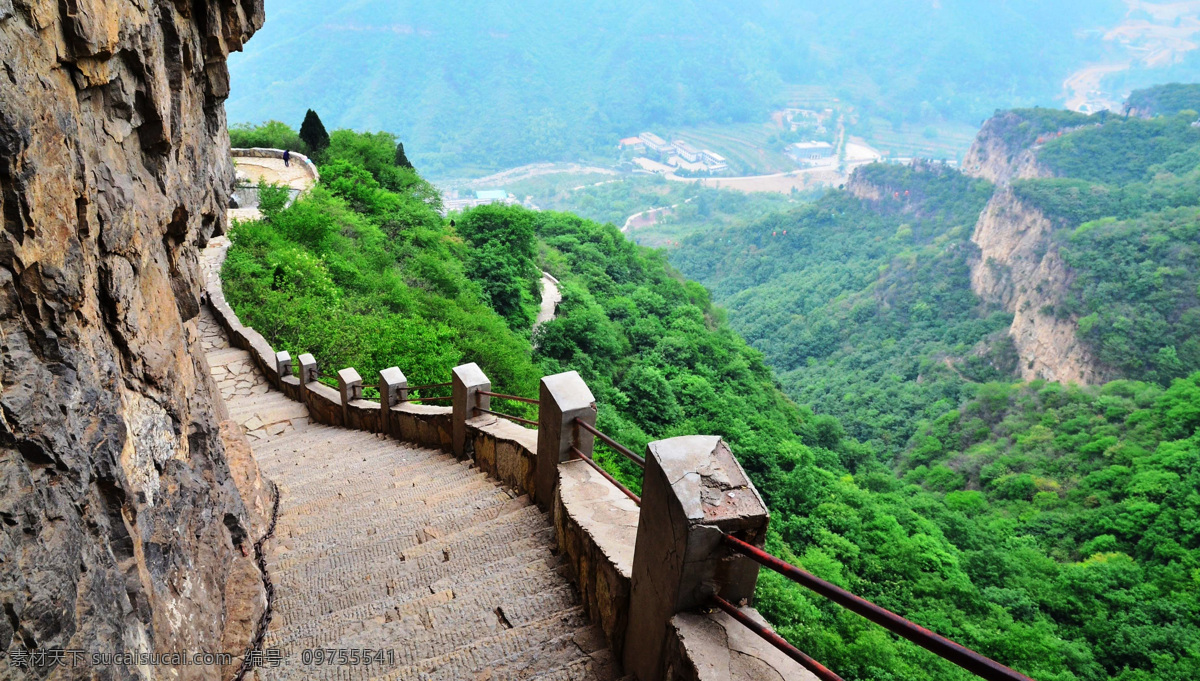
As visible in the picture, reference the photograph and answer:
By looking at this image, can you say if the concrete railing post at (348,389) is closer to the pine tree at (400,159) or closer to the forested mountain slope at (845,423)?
the forested mountain slope at (845,423)

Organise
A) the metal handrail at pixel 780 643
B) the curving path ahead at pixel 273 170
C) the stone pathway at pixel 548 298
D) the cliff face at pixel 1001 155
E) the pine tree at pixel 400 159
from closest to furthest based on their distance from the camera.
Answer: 1. the metal handrail at pixel 780 643
2. the curving path ahead at pixel 273 170
3. the stone pathway at pixel 548 298
4. the pine tree at pixel 400 159
5. the cliff face at pixel 1001 155

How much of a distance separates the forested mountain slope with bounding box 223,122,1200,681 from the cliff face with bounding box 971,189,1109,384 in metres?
2.44

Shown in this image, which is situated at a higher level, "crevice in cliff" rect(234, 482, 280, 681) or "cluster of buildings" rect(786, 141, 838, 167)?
"cluster of buildings" rect(786, 141, 838, 167)

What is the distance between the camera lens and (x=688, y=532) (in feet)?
9.28

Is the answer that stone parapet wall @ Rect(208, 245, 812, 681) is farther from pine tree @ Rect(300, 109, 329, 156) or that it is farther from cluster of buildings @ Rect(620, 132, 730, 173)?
cluster of buildings @ Rect(620, 132, 730, 173)

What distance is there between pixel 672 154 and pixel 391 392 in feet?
577

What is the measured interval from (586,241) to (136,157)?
146 feet

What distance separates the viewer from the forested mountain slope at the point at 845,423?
51.8 ft

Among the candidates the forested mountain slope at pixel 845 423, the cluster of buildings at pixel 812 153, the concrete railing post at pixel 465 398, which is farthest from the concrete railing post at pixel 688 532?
the cluster of buildings at pixel 812 153

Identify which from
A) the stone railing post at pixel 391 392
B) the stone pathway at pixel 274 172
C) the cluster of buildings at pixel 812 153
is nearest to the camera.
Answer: the stone railing post at pixel 391 392

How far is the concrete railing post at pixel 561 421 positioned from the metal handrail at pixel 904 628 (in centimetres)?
216

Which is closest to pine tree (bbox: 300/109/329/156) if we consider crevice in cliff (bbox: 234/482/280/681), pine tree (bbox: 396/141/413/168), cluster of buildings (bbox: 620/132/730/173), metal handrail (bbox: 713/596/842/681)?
pine tree (bbox: 396/141/413/168)

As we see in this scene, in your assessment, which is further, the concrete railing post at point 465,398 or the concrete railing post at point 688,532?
the concrete railing post at point 465,398

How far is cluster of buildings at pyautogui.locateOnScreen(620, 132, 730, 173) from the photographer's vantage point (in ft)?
541
